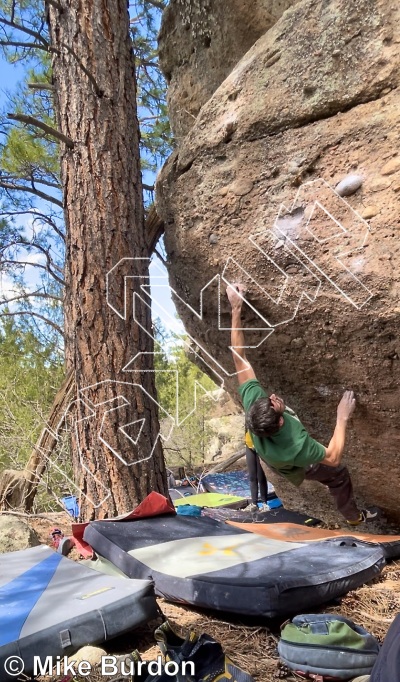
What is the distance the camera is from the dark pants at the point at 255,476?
430 cm

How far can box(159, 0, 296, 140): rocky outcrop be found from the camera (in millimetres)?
3412

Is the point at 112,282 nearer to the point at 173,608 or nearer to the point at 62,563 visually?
the point at 62,563

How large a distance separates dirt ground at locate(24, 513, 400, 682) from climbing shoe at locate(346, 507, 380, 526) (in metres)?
0.74

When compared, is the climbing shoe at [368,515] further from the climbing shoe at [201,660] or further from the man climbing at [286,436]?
the climbing shoe at [201,660]

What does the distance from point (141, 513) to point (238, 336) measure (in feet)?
3.33

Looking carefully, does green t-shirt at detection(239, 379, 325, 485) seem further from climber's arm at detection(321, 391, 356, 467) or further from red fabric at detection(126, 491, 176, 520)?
red fabric at detection(126, 491, 176, 520)

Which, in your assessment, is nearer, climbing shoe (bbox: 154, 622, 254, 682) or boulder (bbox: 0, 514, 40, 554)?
climbing shoe (bbox: 154, 622, 254, 682)

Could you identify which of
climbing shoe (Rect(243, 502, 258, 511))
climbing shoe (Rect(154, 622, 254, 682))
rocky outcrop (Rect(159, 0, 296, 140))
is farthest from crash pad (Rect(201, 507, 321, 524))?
rocky outcrop (Rect(159, 0, 296, 140))

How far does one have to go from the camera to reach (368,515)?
10.3 ft

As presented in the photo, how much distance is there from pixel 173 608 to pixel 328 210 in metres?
1.78

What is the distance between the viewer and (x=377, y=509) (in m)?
3.13

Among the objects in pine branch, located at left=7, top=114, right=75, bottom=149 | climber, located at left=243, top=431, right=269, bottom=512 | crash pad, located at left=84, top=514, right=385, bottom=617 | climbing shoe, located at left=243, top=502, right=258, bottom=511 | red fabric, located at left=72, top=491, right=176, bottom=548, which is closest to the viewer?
crash pad, located at left=84, top=514, right=385, bottom=617

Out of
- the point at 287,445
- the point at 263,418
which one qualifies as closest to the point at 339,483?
the point at 287,445

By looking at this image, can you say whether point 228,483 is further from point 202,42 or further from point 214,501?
point 202,42
